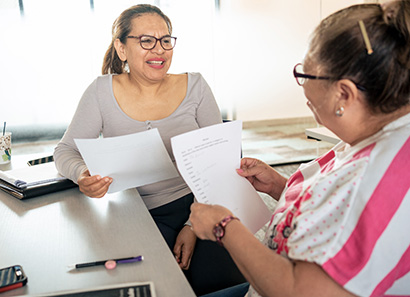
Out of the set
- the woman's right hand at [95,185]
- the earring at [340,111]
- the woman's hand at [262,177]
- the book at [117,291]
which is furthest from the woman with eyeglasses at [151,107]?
the earring at [340,111]

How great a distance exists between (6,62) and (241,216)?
385 cm

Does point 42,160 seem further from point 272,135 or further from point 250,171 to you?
point 272,135

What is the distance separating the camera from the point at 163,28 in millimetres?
1655

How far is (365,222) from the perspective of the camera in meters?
0.73

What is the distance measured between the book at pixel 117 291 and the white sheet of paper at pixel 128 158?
53cm

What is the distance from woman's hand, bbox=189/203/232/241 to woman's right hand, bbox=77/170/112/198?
44 centimetres

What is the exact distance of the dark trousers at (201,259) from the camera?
138cm

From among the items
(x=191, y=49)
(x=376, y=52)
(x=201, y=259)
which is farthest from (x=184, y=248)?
(x=191, y=49)

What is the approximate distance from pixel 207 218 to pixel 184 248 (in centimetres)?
58

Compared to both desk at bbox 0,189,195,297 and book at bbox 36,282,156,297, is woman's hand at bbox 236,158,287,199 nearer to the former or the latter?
desk at bbox 0,189,195,297

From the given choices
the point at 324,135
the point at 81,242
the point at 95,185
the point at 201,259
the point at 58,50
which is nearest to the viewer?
the point at 81,242

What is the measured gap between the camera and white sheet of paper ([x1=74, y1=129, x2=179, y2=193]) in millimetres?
1260

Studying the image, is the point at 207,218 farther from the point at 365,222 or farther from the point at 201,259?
the point at 201,259

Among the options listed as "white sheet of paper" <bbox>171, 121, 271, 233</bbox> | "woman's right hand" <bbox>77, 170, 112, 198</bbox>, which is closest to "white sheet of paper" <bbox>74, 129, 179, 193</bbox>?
"woman's right hand" <bbox>77, 170, 112, 198</bbox>
